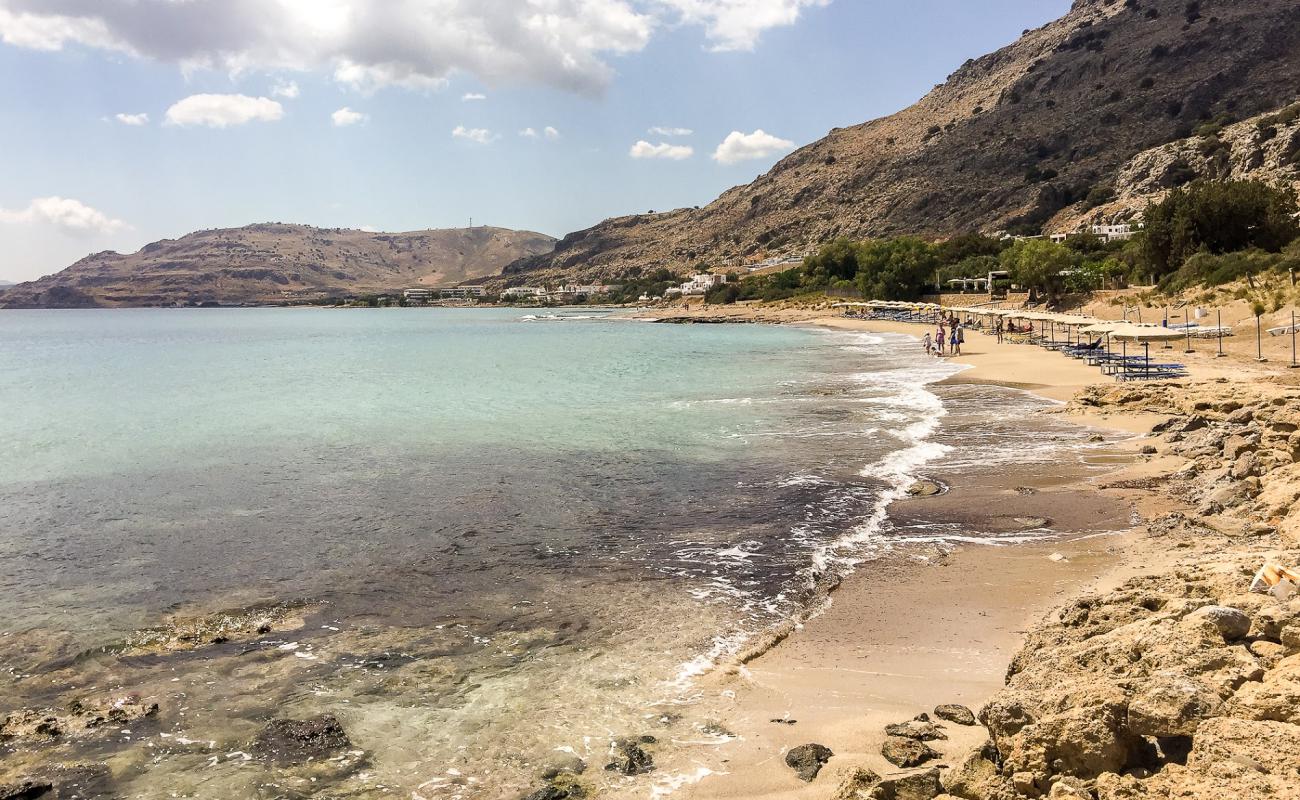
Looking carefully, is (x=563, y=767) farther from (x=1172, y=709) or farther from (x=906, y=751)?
(x=1172, y=709)

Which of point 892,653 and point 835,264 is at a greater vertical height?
point 835,264

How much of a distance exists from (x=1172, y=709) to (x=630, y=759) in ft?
11.7

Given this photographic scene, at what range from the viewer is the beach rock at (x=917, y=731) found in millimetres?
5969

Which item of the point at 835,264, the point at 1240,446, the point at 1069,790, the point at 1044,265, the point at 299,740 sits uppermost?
the point at 835,264

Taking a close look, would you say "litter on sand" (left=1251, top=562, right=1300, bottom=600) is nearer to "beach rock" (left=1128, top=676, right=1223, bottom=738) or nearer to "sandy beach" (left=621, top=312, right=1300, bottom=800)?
"beach rock" (left=1128, top=676, right=1223, bottom=738)

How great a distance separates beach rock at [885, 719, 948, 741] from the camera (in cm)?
597

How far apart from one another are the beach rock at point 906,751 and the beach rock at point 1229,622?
6.34 ft

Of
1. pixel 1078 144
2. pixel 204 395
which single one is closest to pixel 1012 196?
pixel 1078 144

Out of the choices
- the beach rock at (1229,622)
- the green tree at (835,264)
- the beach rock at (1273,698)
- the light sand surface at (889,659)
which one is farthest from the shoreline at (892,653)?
the green tree at (835,264)

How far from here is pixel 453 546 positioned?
12.4 meters

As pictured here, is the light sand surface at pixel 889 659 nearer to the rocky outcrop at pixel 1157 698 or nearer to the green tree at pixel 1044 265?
the rocky outcrop at pixel 1157 698

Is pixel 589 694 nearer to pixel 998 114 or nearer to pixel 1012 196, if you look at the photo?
pixel 1012 196

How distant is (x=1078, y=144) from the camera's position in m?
112

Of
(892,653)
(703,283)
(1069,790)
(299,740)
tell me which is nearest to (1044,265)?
(892,653)
